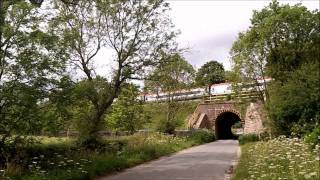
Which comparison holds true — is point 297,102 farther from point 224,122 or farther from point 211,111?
point 224,122

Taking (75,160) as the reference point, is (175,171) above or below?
below

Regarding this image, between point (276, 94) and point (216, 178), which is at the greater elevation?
point (276, 94)

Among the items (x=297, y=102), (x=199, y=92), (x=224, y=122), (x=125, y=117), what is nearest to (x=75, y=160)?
(x=297, y=102)

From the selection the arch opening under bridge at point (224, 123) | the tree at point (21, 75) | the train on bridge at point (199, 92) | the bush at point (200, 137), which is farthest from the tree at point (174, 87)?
the tree at point (21, 75)

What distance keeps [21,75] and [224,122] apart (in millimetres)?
49466

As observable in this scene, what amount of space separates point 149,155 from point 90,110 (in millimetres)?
3813

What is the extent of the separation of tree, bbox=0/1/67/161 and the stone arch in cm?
4038

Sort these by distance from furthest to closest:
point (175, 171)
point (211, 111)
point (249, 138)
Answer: point (211, 111)
point (249, 138)
point (175, 171)

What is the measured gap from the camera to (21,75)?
1296cm

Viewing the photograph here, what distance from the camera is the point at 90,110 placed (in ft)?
71.2

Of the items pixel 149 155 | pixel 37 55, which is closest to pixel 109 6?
pixel 149 155

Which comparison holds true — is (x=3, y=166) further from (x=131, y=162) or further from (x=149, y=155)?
(x=149, y=155)

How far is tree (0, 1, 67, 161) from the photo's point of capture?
41.7ft

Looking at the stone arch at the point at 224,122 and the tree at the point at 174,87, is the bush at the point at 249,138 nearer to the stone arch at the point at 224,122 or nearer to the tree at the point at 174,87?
the tree at the point at 174,87
